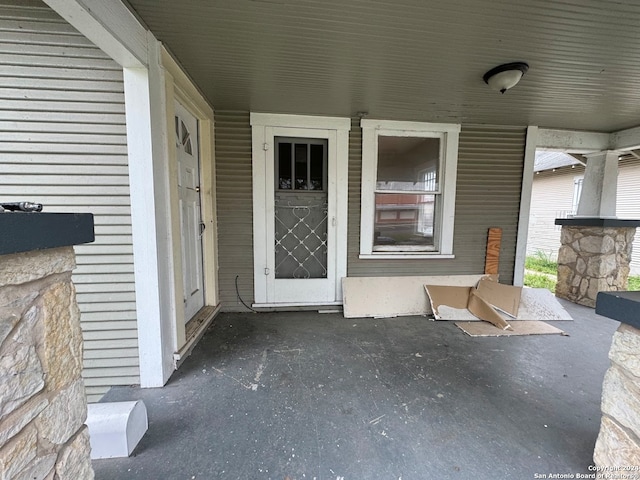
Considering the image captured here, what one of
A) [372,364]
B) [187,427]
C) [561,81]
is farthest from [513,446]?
[561,81]

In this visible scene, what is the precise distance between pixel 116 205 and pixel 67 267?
107 centimetres

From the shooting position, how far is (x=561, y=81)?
7.29 ft

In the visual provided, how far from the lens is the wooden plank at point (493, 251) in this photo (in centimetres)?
333

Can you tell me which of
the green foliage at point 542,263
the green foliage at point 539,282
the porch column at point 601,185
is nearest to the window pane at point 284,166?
the porch column at point 601,185

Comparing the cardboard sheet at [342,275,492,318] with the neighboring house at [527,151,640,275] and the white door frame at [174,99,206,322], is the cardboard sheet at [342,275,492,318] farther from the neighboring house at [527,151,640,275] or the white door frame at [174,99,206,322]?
the neighboring house at [527,151,640,275]

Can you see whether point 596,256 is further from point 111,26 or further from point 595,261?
point 111,26

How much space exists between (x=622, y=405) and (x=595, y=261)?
3521 mm

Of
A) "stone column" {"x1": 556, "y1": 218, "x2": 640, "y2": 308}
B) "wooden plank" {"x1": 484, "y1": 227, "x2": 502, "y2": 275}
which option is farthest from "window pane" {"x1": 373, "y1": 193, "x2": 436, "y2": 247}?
"stone column" {"x1": 556, "y1": 218, "x2": 640, "y2": 308}

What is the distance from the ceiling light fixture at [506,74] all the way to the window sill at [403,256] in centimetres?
183

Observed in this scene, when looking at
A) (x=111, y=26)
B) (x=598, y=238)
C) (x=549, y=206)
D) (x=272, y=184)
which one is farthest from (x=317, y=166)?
(x=549, y=206)

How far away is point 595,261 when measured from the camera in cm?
343

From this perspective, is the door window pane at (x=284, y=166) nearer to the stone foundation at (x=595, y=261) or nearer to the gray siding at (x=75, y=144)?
the gray siding at (x=75, y=144)

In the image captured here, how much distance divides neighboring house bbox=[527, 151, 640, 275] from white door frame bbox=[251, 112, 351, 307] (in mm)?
6110

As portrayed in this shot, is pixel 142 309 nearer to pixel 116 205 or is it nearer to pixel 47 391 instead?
pixel 116 205
